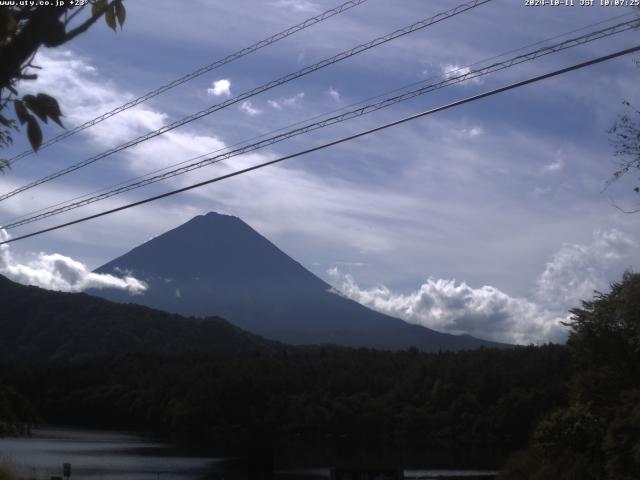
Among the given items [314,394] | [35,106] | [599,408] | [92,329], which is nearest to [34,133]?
[35,106]

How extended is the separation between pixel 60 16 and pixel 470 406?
75.8 meters

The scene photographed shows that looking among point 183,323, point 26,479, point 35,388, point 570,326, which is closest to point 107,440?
point 35,388

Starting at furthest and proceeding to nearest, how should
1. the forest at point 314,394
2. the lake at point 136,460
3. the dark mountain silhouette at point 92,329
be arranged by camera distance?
1. the dark mountain silhouette at point 92,329
2. the forest at point 314,394
3. the lake at point 136,460

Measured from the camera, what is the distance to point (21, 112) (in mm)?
3428

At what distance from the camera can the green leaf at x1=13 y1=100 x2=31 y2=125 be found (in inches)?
134

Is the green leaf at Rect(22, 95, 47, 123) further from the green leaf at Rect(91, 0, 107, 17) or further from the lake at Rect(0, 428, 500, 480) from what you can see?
the lake at Rect(0, 428, 500, 480)

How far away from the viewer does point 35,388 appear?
80875 millimetres

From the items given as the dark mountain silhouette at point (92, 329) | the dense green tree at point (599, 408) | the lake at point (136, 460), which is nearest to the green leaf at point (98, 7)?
the dense green tree at point (599, 408)

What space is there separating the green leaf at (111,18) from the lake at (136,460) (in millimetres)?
31920

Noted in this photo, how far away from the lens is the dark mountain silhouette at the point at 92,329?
116m

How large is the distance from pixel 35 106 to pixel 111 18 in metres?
0.54

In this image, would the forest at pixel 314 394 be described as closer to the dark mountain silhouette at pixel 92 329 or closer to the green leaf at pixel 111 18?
the dark mountain silhouette at pixel 92 329

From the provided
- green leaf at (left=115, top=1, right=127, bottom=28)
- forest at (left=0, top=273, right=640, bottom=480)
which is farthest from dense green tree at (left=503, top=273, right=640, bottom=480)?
forest at (left=0, top=273, right=640, bottom=480)

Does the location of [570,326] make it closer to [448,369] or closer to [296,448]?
[296,448]
